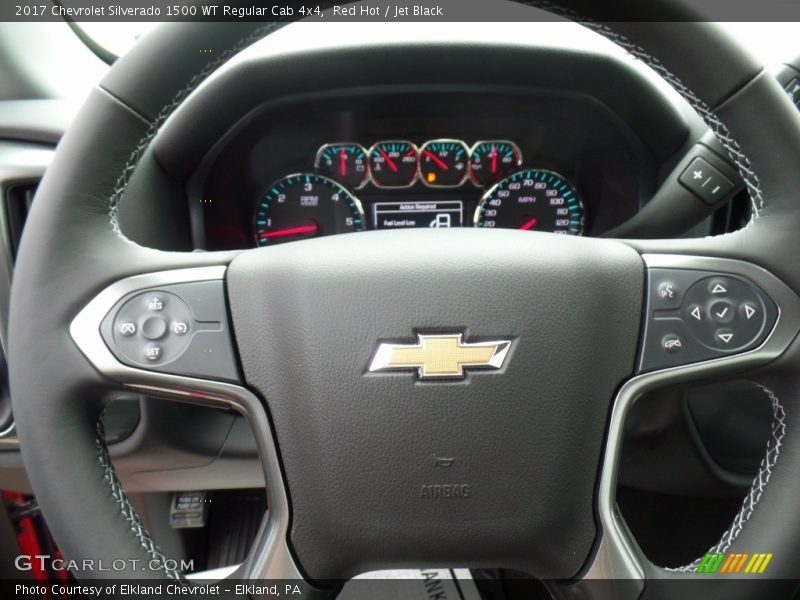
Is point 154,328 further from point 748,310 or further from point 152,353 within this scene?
point 748,310

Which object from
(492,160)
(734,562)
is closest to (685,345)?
(734,562)

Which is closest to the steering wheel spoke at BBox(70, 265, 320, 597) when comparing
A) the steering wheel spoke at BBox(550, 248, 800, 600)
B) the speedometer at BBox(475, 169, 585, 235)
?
the steering wheel spoke at BBox(550, 248, 800, 600)

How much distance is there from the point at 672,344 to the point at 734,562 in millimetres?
229

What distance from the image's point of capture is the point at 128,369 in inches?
30.5

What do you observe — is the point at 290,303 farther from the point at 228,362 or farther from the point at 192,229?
the point at 192,229

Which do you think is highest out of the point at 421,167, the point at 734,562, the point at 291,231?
the point at 421,167

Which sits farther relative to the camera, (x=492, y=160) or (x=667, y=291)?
(x=492, y=160)

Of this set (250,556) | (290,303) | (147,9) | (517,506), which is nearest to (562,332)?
(517,506)

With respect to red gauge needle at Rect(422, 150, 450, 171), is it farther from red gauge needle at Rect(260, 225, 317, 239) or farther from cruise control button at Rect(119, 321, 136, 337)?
cruise control button at Rect(119, 321, 136, 337)

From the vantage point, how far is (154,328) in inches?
31.1

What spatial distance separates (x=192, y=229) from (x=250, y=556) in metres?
0.79

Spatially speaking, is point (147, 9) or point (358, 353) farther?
point (147, 9)

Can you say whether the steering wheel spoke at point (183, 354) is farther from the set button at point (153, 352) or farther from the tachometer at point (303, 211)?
the tachometer at point (303, 211)

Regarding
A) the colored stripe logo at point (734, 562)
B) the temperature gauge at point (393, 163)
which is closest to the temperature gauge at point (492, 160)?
the temperature gauge at point (393, 163)
